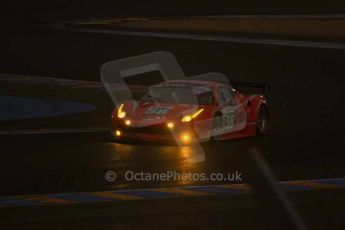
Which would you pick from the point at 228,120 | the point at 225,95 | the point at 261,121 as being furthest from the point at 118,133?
the point at 261,121

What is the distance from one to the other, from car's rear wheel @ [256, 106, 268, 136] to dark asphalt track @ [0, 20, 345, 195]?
25 centimetres

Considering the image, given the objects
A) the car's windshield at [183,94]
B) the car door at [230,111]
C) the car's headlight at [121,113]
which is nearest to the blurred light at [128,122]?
the car's headlight at [121,113]

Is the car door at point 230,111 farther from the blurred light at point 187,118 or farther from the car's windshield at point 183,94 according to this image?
the blurred light at point 187,118

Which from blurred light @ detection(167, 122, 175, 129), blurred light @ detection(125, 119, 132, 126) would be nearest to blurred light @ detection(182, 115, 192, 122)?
blurred light @ detection(167, 122, 175, 129)

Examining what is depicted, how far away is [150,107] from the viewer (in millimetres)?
14609

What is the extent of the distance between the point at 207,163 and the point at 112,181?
6.66 ft

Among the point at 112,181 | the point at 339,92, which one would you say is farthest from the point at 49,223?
the point at 339,92

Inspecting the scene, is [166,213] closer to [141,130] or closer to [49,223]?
[49,223]

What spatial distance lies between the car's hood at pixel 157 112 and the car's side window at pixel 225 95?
74 cm

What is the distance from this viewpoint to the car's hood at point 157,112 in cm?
1421

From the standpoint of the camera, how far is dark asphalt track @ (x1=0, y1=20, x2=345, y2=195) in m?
11.1

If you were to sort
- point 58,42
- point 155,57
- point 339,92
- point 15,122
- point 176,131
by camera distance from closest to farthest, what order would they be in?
1. point 176,131
2. point 15,122
3. point 339,92
4. point 155,57
5. point 58,42

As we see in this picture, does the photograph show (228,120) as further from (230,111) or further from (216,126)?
(216,126)

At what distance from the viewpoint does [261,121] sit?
15984mm
